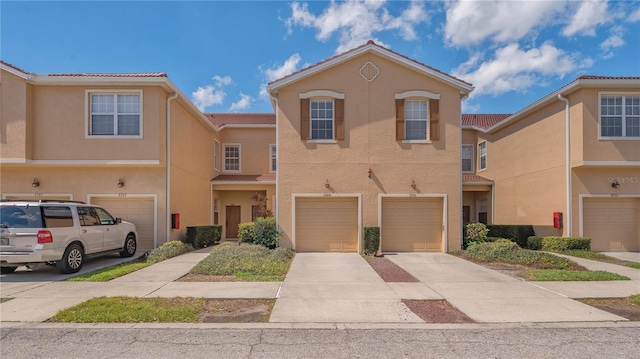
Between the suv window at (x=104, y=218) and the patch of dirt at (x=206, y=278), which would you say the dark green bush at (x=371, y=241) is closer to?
the patch of dirt at (x=206, y=278)

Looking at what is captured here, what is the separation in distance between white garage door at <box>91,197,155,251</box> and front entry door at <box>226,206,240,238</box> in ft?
21.8

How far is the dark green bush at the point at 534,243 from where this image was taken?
47.2 ft

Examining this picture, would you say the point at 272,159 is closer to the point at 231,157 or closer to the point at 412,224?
the point at 231,157

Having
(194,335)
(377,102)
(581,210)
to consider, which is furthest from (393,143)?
(194,335)

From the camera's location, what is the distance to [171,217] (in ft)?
45.1

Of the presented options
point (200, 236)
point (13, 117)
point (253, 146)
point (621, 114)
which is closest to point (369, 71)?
point (253, 146)

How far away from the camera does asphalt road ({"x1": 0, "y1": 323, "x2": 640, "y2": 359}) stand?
469 cm

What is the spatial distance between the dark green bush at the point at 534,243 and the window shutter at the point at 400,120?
22.2 feet

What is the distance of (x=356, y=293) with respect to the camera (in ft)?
25.0

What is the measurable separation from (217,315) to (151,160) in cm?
853

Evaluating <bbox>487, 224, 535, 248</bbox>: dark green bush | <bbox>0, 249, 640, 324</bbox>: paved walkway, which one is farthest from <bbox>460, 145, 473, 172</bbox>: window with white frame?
<bbox>0, 249, 640, 324</bbox>: paved walkway

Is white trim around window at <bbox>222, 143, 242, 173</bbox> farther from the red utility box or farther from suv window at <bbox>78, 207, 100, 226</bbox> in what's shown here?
the red utility box

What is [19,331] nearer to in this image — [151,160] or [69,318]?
[69,318]

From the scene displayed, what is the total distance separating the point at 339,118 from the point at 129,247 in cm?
847
